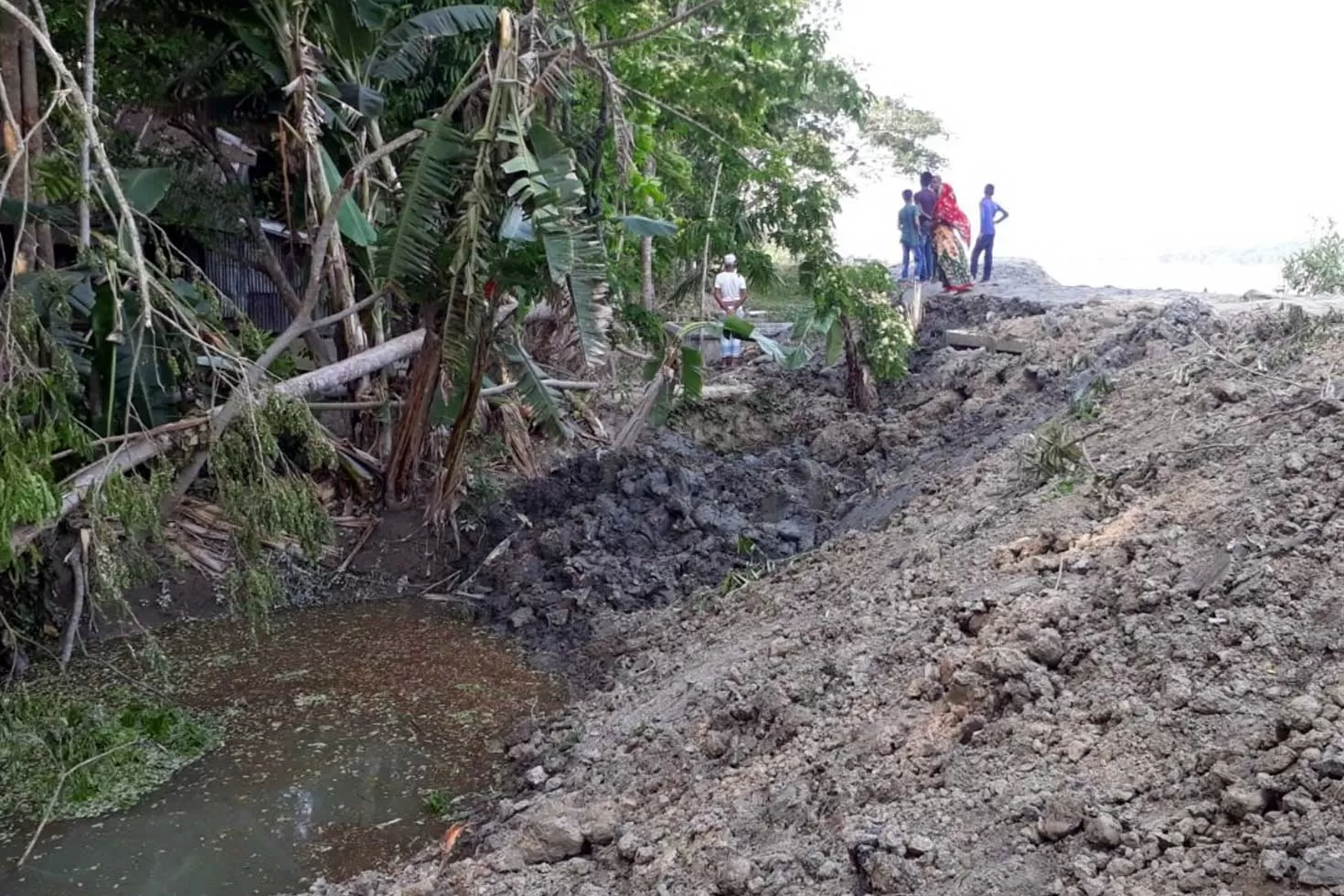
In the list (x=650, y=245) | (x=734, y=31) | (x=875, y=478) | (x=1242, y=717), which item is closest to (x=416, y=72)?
(x=734, y=31)

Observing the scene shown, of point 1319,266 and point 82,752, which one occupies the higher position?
point 1319,266

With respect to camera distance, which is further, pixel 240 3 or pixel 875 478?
pixel 875 478

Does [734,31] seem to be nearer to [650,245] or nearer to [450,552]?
[650,245]

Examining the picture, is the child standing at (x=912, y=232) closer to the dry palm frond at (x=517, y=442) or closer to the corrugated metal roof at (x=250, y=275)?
the dry palm frond at (x=517, y=442)

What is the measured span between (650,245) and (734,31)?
2799 mm

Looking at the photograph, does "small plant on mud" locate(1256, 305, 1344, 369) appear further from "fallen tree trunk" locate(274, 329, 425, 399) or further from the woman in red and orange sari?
the woman in red and orange sari

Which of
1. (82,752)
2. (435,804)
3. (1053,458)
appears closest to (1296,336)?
(1053,458)

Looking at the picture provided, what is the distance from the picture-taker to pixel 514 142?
6.69m

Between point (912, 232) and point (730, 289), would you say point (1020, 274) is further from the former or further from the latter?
point (730, 289)

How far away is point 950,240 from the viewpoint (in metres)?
14.8

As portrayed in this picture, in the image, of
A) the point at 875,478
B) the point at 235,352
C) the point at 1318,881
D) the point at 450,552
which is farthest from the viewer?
the point at 875,478

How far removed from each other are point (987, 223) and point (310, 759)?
11.6 meters

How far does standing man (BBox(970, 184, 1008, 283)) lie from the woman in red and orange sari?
0.80 feet

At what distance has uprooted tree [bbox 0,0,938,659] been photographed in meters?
5.80
